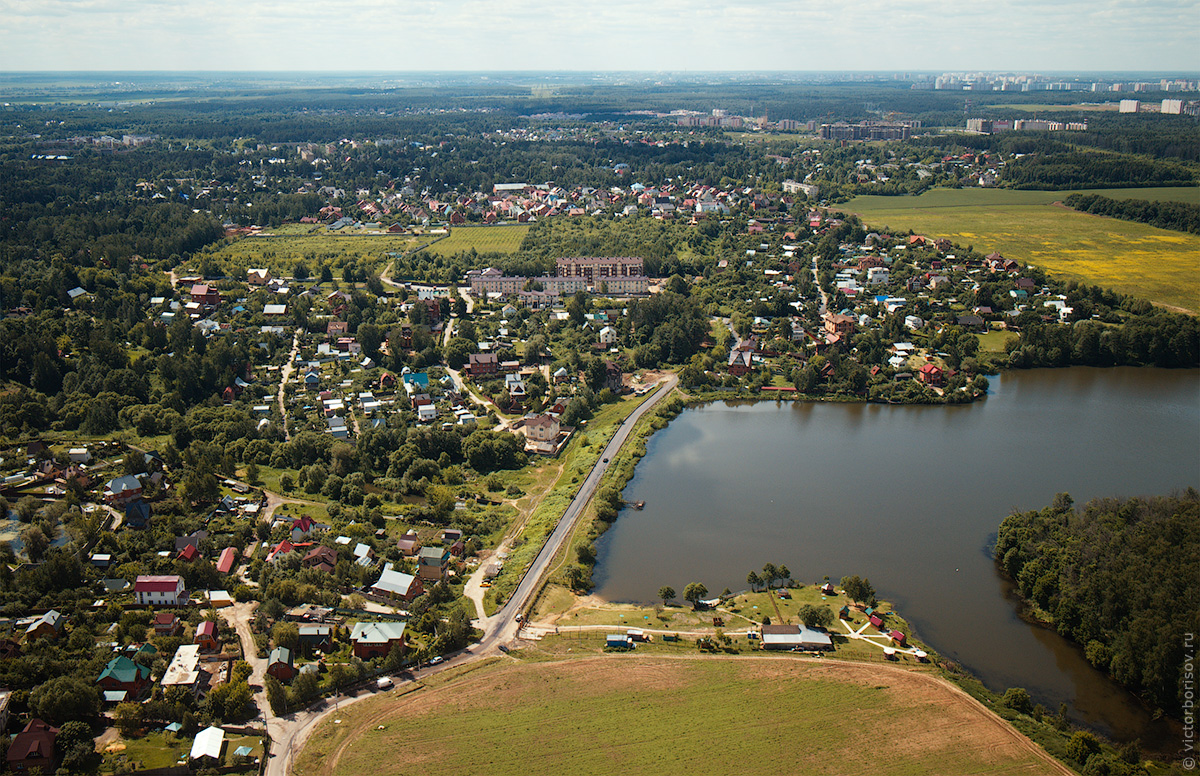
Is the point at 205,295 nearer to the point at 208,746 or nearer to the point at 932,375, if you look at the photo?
the point at 208,746

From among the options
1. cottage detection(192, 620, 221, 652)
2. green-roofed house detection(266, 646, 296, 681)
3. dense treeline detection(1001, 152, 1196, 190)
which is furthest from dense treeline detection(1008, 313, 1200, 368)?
dense treeline detection(1001, 152, 1196, 190)

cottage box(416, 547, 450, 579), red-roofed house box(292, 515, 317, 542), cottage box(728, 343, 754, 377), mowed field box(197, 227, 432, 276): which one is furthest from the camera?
mowed field box(197, 227, 432, 276)

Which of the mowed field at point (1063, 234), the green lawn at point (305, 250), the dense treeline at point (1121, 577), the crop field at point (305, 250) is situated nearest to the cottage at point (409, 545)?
the dense treeline at point (1121, 577)

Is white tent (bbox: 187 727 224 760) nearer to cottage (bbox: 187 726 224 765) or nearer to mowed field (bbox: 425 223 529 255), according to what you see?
cottage (bbox: 187 726 224 765)

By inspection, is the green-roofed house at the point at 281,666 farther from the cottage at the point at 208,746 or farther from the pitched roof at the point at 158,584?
the pitched roof at the point at 158,584

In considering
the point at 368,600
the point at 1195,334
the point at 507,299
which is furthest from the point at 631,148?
the point at 368,600

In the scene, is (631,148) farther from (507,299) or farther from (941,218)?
(507,299)
